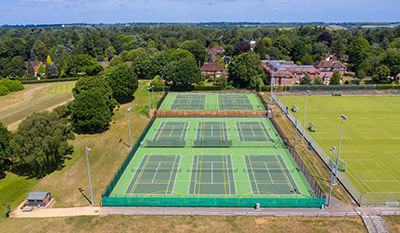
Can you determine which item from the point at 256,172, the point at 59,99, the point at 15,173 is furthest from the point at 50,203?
the point at 59,99

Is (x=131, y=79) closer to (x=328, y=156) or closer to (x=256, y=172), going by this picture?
(x=256, y=172)

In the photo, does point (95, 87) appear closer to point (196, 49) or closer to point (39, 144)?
point (39, 144)

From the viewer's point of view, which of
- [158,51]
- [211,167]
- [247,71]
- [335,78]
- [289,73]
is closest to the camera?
[211,167]

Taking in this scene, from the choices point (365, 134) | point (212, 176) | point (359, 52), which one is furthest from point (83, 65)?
point (359, 52)

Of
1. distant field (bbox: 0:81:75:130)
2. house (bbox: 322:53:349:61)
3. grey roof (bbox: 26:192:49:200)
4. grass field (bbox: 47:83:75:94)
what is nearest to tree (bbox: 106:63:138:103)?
distant field (bbox: 0:81:75:130)

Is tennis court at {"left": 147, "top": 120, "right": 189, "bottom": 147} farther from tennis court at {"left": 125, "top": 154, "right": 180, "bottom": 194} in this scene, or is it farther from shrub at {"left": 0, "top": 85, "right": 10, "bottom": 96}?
shrub at {"left": 0, "top": 85, "right": 10, "bottom": 96}

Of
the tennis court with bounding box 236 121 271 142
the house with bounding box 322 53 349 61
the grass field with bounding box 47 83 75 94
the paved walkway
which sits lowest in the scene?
the paved walkway

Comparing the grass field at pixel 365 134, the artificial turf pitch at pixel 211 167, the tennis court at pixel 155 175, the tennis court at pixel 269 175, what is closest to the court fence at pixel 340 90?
the grass field at pixel 365 134
